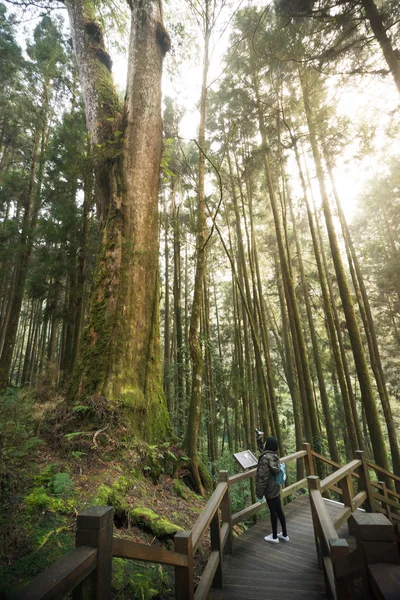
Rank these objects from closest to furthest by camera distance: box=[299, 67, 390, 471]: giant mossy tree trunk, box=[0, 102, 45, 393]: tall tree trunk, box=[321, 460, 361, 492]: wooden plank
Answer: box=[321, 460, 361, 492]: wooden plank
box=[299, 67, 390, 471]: giant mossy tree trunk
box=[0, 102, 45, 393]: tall tree trunk

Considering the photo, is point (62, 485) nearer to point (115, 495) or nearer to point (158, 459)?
point (115, 495)

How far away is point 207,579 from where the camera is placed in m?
2.47

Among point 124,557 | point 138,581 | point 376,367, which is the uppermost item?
point 376,367

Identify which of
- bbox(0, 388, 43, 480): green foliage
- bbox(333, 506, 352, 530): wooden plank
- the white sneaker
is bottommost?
the white sneaker

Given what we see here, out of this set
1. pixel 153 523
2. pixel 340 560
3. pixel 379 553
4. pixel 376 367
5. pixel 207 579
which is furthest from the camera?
pixel 376 367

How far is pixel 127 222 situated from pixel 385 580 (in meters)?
5.04

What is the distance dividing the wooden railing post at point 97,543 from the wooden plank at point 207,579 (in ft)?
4.35

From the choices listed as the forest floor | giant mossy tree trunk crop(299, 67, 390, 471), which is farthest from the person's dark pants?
giant mossy tree trunk crop(299, 67, 390, 471)

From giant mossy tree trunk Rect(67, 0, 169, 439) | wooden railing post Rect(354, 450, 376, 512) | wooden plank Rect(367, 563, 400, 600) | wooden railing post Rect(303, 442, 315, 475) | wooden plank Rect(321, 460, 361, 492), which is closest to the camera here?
wooden plank Rect(367, 563, 400, 600)

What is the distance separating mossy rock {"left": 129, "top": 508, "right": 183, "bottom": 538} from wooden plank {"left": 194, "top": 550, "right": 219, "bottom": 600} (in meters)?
0.40

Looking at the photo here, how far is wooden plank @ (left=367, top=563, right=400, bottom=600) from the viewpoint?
104 cm

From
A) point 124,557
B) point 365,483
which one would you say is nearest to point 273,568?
point 365,483

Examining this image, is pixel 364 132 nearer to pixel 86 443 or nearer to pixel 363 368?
pixel 363 368

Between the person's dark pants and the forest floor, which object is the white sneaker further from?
the forest floor
